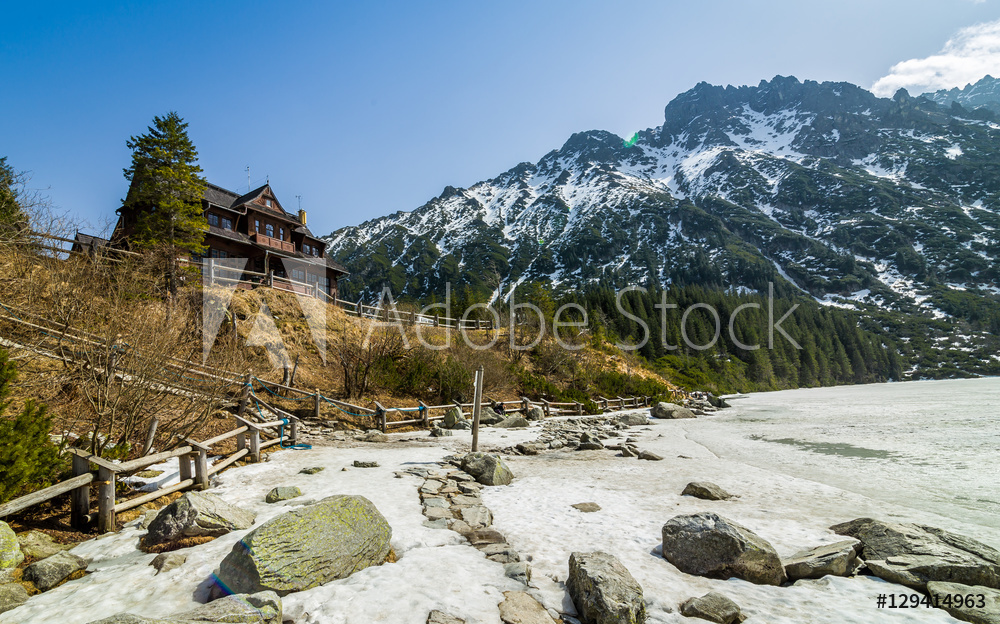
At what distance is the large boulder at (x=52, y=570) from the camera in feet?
15.2

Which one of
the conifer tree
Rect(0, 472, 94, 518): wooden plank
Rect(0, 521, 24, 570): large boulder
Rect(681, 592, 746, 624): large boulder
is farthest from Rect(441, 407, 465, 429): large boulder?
Rect(681, 592, 746, 624): large boulder

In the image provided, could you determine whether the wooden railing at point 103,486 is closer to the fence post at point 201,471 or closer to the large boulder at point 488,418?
the fence post at point 201,471

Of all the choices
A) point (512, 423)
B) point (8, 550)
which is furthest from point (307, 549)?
point (512, 423)

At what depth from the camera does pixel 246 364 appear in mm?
16859

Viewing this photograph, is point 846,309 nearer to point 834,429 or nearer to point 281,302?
point 834,429

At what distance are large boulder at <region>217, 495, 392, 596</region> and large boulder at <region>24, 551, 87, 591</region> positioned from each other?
6.53 feet

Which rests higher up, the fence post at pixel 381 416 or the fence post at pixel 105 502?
the fence post at pixel 105 502

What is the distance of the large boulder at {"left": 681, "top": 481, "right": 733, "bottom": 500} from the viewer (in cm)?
905

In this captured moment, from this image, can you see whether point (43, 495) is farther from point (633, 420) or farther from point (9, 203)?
point (633, 420)

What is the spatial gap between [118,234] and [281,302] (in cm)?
1150

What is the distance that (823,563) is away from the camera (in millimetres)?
5293

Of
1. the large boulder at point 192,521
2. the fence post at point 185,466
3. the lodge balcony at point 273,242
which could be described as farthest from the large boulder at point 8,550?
the lodge balcony at point 273,242

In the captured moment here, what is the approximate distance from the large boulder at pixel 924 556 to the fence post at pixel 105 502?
423 inches

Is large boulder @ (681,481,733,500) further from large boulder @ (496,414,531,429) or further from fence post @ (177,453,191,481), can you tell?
large boulder @ (496,414,531,429)
